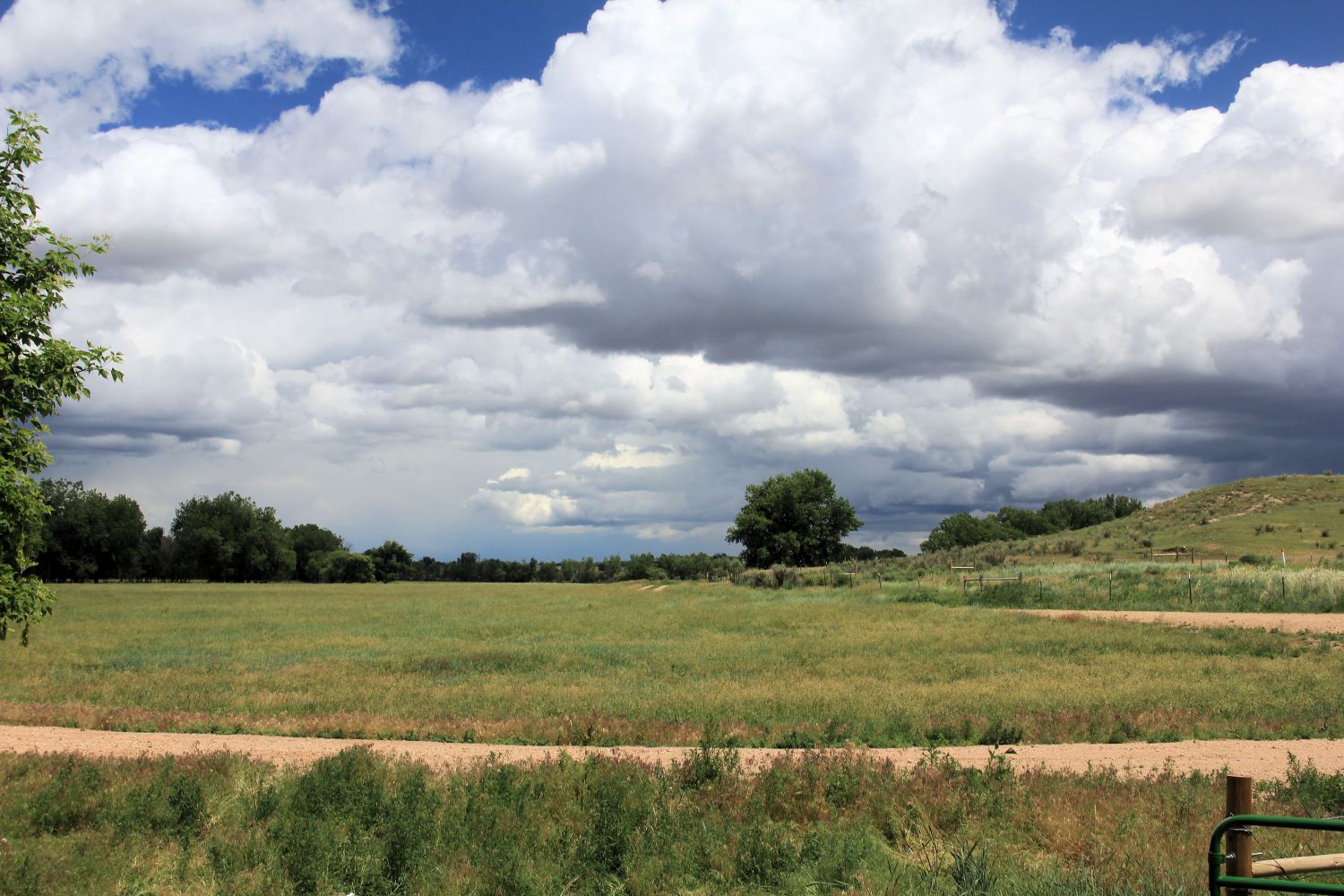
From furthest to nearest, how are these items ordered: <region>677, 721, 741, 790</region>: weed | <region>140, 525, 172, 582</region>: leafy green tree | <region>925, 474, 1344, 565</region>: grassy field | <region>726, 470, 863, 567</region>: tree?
<region>140, 525, 172, 582</region>: leafy green tree < <region>726, 470, 863, 567</region>: tree < <region>925, 474, 1344, 565</region>: grassy field < <region>677, 721, 741, 790</region>: weed

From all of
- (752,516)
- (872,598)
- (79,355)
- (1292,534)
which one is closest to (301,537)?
(752,516)

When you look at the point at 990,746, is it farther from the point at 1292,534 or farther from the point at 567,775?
the point at 1292,534

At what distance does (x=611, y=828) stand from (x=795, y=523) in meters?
117

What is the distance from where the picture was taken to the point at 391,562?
18288cm

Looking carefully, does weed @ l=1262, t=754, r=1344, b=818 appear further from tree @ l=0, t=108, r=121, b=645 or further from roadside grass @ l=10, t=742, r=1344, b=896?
tree @ l=0, t=108, r=121, b=645

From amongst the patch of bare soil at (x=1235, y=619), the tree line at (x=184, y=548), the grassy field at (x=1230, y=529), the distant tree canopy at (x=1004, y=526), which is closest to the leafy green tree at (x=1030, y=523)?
the distant tree canopy at (x=1004, y=526)

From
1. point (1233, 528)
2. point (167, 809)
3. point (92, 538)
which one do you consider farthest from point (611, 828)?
point (92, 538)

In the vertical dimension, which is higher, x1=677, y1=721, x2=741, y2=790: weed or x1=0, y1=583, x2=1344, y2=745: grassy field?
x1=677, y1=721, x2=741, y2=790: weed

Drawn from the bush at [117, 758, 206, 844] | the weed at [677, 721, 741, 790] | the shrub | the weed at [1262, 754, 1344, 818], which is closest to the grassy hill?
the weed at [1262, 754, 1344, 818]

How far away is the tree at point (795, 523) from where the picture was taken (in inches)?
4894

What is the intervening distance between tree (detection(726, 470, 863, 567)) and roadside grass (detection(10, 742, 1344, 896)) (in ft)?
368

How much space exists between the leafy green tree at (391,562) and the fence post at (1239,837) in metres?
176

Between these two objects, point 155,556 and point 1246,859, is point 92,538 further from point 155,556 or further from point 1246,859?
point 1246,859

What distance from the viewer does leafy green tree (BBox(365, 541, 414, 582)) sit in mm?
175750
